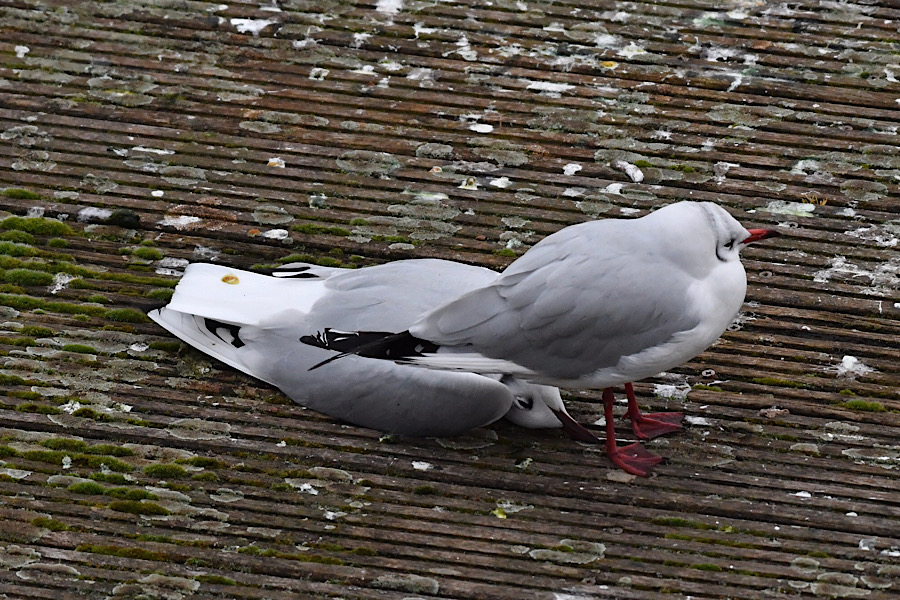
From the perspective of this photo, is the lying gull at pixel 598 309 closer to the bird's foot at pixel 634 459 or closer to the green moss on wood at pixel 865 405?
the bird's foot at pixel 634 459

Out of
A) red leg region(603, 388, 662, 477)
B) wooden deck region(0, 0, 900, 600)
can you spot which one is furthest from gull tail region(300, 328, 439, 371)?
red leg region(603, 388, 662, 477)

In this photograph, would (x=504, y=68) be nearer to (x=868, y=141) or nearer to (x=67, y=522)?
(x=868, y=141)

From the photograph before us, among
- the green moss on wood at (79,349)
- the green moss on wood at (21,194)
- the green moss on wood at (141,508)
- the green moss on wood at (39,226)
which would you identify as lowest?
the green moss on wood at (141,508)

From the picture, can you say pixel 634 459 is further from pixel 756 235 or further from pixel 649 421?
pixel 756 235

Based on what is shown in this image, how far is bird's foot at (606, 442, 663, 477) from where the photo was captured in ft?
12.5

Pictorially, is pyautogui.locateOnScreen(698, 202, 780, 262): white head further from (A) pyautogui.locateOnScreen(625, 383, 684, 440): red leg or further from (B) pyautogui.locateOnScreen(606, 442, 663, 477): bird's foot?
(B) pyautogui.locateOnScreen(606, 442, 663, 477): bird's foot

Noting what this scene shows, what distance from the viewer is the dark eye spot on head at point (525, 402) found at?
3.99 meters

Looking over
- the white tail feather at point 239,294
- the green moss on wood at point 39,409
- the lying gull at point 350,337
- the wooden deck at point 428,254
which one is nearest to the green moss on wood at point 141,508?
the wooden deck at point 428,254

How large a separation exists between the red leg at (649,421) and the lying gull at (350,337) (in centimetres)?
15

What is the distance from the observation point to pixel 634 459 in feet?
12.6

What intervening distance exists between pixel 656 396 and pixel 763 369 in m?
0.38

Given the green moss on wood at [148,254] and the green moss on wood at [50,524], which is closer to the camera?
the green moss on wood at [50,524]

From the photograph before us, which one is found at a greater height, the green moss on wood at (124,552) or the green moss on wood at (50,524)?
the green moss on wood at (50,524)

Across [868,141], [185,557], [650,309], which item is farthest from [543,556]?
[868,141]
